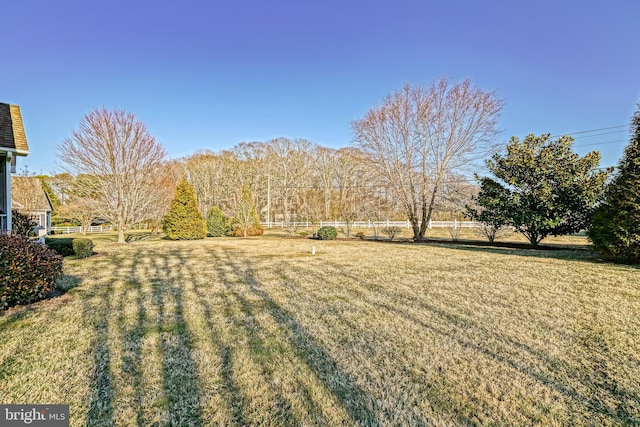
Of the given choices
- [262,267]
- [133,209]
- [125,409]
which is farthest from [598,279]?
[133,209]

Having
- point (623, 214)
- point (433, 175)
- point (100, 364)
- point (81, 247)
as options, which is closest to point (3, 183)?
point (81, 247)

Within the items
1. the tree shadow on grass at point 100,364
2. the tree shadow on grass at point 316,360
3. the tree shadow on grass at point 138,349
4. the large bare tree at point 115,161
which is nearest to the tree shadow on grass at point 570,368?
the tree shadow on grass at point 316,360

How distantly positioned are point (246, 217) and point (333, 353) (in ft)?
57.3

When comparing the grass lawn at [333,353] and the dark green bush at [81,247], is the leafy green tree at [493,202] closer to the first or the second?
the grass lawn at [333,353]

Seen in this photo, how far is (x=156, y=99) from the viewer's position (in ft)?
52.6

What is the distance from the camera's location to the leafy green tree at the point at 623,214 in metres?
7.26

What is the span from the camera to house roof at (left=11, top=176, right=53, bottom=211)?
1781 cm

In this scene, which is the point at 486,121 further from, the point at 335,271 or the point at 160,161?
the point at 160,161

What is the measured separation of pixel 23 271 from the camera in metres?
4.22

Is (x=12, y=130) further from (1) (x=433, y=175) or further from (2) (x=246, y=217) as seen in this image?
(1) (x=433, y=175)

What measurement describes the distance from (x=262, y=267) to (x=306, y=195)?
2301cm

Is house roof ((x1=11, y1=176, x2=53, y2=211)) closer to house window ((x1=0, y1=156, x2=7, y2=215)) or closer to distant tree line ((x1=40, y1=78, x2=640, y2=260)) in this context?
distant tree line ((x1=40, y1=78, x2=640, y2=260))

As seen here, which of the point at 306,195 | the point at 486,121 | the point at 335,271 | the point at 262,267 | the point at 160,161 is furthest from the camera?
the point at 306,195

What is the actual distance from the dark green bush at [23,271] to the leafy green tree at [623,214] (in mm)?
11834
